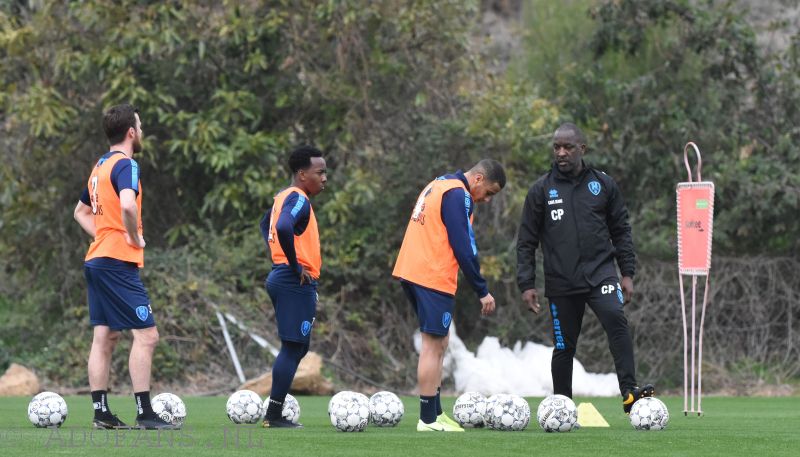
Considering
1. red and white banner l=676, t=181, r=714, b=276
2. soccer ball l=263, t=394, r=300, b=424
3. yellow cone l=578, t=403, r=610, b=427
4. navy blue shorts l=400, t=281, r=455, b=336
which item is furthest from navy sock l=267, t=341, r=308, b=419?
red and white banner l=676, t=181, r=714, b=276

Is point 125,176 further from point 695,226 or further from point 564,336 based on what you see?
point 695,226

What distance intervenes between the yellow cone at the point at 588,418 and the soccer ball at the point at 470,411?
0.82 m

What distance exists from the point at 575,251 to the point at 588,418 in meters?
1.30

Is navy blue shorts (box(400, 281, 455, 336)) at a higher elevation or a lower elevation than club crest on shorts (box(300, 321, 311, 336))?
higher

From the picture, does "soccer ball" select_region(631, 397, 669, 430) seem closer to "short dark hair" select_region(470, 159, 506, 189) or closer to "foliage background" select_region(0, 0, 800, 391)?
"short dark hair" select_region(470, 159, 506, 189)

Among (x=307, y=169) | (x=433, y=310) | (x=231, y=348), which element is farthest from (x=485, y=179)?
(x=231, y=348)

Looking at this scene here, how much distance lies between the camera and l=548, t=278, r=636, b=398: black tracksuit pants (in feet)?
30.6

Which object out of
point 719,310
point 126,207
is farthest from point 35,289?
point 126,207

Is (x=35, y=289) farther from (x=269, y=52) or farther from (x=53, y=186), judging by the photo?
(x=269, y=52)

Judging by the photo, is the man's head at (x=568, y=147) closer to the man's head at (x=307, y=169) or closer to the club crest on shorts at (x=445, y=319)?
the club crest on shorts at (x=445, y=319)

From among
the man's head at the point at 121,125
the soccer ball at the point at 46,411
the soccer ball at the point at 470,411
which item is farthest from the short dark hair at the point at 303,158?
the soccer ball at the point at 46,411

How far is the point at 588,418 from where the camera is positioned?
9672 millimetres

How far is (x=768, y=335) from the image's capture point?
17375 millimetres

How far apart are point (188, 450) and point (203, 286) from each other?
9.78 metres
